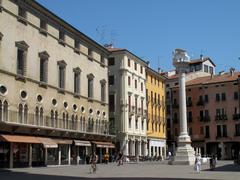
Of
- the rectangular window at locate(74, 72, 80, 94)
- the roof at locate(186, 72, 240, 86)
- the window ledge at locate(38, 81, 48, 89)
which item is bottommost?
the window ledge at locate(38, 81, 48, 89)

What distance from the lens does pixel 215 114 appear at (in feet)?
274

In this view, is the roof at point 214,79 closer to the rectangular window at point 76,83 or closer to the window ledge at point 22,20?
the rectangular window at point 76,83

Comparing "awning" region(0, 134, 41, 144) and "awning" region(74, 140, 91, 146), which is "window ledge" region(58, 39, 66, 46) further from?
"awning" region(0, 134, 41, 144)

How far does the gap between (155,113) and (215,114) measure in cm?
1201

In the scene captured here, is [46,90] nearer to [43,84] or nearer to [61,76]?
[43,84]

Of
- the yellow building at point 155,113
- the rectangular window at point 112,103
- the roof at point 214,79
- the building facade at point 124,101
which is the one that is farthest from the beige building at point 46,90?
the roof at point 214,79

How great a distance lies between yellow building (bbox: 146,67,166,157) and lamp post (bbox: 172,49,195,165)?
83.0ft

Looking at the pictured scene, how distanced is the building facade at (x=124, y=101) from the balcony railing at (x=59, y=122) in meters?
7.67

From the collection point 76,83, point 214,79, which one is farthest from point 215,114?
point 76,83

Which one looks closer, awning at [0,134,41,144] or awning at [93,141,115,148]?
awning at [0,134,41,144]

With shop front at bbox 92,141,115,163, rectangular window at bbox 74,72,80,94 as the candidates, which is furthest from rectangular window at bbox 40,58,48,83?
shop front at bbox 92,141,115,163

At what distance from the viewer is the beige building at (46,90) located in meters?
36.2

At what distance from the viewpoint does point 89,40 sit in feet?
172

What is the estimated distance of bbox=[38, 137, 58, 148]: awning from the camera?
39062 millimetres
